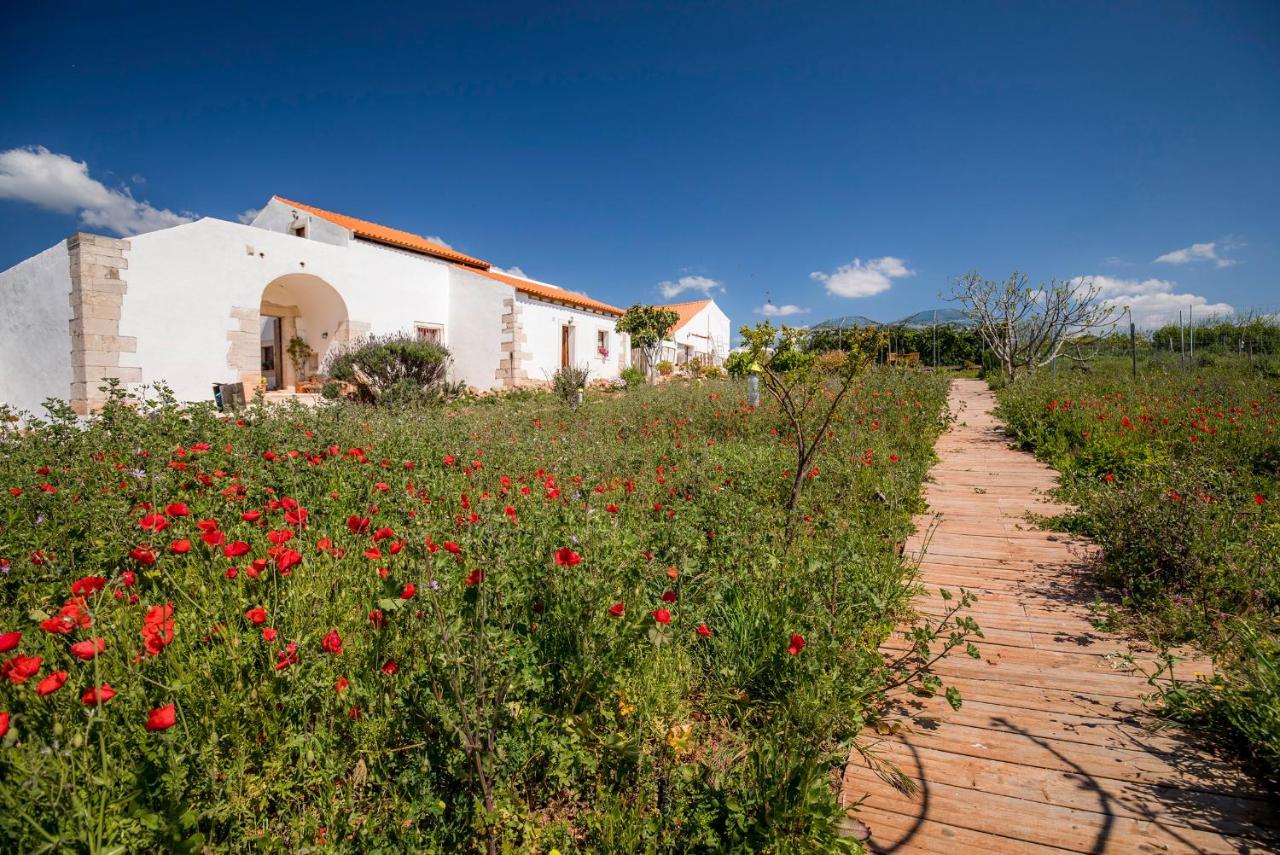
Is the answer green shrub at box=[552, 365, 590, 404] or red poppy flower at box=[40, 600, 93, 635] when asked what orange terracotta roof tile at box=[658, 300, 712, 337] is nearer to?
green shrub at box=[552, 365, 590, 404]

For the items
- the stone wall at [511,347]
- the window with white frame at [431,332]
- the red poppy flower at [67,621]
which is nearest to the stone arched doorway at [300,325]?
the window with white frame at [431,332]

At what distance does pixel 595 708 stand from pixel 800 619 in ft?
3.06

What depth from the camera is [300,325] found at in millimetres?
15711

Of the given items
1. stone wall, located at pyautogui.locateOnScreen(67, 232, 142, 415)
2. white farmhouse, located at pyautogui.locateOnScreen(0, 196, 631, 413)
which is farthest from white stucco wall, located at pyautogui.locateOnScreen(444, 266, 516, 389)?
stone wall, located at pyautogui.locateOnScreen(67, 232, 142, 415)

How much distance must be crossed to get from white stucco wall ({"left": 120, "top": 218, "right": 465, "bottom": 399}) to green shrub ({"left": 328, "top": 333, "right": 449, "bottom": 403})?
6.76 ft

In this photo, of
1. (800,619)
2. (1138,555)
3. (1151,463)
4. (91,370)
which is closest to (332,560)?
(800,619)

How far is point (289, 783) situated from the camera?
1.47 m

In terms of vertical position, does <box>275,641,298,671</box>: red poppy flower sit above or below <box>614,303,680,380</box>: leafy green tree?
below

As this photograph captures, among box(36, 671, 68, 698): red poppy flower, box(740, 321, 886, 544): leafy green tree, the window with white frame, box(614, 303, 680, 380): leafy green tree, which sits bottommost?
box(36, 671, 68, 698): red poppy flower

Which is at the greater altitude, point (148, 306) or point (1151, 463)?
point (148, 306)

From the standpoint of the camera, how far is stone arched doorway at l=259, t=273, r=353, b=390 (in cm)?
1424

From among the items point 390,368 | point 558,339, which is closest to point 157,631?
point 390,368

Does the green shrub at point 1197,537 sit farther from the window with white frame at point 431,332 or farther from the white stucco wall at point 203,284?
the window with white frame at point 431,332

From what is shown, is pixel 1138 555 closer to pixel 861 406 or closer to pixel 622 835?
pixel 622 835
